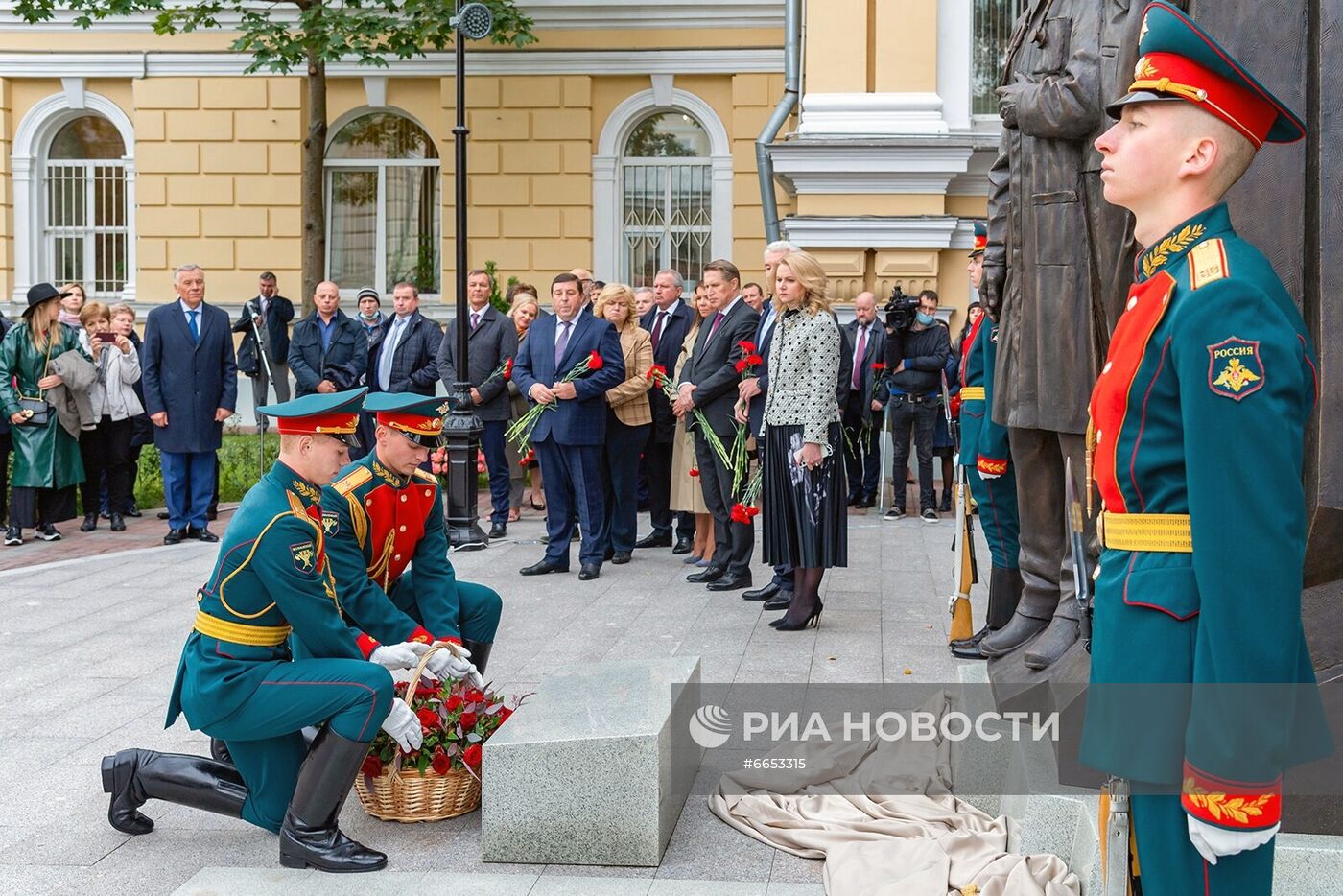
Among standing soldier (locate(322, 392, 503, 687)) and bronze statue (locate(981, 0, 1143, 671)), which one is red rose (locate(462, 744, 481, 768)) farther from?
bronze statue (locate(981, 0, 1143, 671))

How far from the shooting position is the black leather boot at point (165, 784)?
15.0 feet

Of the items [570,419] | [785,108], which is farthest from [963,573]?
[785,108]

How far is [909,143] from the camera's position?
1423 centimetres

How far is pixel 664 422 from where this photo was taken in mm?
10945

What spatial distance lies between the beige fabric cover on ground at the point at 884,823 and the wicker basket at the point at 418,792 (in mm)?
835

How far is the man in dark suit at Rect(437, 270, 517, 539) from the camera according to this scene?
11633 millimetres

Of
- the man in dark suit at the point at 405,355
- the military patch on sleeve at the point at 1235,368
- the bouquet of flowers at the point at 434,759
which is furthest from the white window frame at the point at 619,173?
the military patch on sleeve at the point at 1235,368

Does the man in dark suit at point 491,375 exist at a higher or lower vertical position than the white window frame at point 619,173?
lower

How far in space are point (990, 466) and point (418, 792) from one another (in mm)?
2840

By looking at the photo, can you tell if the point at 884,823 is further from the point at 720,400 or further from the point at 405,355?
the point at 405,355

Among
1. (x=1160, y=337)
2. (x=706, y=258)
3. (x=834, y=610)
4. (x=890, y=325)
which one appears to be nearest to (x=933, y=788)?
(x=1160, y=337)

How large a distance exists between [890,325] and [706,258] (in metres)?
6.99

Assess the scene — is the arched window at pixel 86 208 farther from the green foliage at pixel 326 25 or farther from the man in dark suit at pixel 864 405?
the man in dark suit at pixel 864 405

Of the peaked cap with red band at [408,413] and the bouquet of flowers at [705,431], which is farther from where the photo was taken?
the bouquet of flowers at [705,431]
